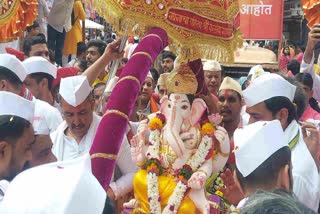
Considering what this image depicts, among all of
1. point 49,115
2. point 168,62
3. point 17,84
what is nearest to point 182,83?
point 49,115

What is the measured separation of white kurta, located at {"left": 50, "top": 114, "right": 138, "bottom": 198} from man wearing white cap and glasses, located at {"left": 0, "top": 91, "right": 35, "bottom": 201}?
36.5 inches

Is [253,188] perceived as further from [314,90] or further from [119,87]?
[314,90]

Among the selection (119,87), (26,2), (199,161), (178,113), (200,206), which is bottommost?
(200,206)

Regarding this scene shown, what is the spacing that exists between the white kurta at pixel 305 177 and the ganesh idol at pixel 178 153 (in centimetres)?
74

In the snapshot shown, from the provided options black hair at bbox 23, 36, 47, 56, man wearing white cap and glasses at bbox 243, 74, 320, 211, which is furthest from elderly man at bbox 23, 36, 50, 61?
man wearing white cap and glasses at bbox 243, 74, 320, 211

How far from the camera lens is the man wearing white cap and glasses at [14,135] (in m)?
2.77

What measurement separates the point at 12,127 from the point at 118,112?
793 millimetres

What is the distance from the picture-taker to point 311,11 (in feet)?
15.7

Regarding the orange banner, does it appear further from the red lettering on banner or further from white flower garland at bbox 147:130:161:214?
white flower garland at bbox 147:130:161:214

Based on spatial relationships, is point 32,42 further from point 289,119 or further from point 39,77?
point 289,119

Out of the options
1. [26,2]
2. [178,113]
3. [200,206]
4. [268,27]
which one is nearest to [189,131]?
[178,113]

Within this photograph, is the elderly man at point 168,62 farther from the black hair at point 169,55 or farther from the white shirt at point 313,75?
the white shirt at point 313,75

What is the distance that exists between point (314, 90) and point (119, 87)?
2.36 metres

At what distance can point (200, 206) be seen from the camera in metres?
3.96
